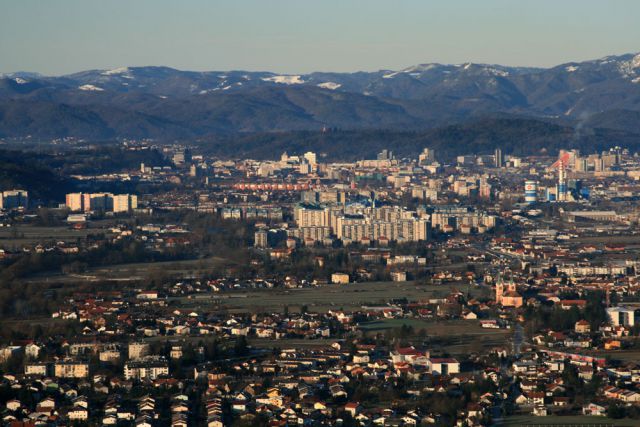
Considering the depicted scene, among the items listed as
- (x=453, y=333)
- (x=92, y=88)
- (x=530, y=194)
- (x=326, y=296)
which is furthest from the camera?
(x=92, y=88)

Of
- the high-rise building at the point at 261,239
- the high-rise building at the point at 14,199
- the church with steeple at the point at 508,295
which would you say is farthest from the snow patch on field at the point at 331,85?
the church with steeple at the point at 508,295

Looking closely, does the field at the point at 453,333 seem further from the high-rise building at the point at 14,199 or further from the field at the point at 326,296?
the high-rise building at the point at 14,199

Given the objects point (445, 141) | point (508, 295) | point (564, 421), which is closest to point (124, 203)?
point (508, 295)

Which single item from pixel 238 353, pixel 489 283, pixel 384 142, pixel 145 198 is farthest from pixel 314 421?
pixel 384 142

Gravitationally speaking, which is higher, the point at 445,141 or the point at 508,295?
the point at 445,141

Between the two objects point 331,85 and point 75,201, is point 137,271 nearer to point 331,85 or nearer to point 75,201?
point 75,201

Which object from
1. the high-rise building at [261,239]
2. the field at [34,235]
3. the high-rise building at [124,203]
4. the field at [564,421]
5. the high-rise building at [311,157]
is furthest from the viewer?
the high-rise building at [311,157]

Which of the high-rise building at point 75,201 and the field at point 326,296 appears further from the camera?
the high-rise building at point 75,201
